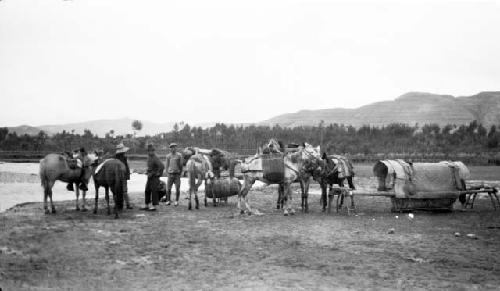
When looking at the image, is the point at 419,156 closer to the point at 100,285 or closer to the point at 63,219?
the point at 63,219

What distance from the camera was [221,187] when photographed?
1509 cm

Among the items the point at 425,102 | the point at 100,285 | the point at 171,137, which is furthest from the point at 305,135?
the point at 425,102

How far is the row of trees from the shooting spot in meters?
58.6

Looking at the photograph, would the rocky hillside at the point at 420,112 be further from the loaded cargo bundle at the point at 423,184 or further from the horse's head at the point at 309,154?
the horse's head at the point at 309,154

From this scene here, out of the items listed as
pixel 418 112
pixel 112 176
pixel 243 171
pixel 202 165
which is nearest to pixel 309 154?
pixel 243 171

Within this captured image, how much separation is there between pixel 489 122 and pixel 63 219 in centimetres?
11783

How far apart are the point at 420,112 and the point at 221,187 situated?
12647 cm

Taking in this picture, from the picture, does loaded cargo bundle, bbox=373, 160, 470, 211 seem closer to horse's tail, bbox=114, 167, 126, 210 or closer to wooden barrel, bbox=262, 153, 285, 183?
wooden barrel, bbox=262, 153, 285, 183

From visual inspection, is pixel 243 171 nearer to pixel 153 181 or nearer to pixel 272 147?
pixel 272 147

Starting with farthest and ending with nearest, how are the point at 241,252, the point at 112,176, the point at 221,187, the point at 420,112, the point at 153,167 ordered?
the point at 420,112, the point at 221,187, the point at 153,167, the point at 112,176, the point at 241,252

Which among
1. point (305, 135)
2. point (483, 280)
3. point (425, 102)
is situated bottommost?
point (483, 280)

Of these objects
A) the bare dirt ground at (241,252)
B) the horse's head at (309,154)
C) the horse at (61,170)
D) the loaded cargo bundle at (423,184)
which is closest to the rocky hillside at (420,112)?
the loaded cargo bundle at (423,184)

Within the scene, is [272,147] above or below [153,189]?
above

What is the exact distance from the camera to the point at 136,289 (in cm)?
604
